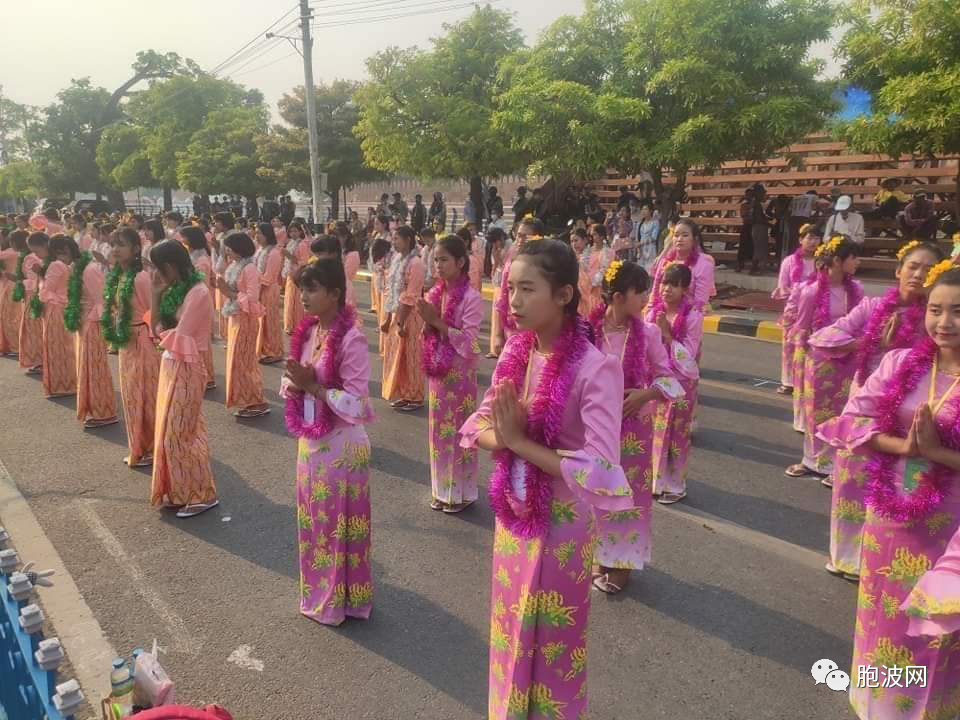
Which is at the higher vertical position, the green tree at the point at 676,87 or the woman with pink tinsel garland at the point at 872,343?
the green tree at the point at 676,87

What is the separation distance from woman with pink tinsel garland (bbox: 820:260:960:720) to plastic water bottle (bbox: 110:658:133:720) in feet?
8.08

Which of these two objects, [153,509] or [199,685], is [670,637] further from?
[153,509]

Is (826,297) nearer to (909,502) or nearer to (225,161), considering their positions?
(909,502)

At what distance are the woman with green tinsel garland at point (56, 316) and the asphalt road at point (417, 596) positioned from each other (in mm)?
1831

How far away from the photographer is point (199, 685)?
330 cm

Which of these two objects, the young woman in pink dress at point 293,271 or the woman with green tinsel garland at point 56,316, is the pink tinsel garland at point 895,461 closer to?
the woman with green tinsel garland at point 56,316

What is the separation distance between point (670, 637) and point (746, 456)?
9.66 feet

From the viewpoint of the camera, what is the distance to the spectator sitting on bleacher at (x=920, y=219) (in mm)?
13641

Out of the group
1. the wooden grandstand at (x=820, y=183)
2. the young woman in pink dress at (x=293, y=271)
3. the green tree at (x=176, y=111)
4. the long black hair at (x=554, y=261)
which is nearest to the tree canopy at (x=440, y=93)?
the wooden grandstand at (x=820, y=183)

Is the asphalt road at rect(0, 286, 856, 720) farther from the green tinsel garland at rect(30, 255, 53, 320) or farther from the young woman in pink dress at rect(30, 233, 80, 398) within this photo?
the green tinsel garland at rect(30, 255, 53, 320)

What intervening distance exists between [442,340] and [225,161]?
27.4 meters

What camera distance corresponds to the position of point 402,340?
7.71 meters

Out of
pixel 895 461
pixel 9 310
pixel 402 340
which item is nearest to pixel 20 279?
pixel 9 310

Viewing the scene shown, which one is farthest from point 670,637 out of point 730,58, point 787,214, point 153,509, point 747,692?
point 787,214
